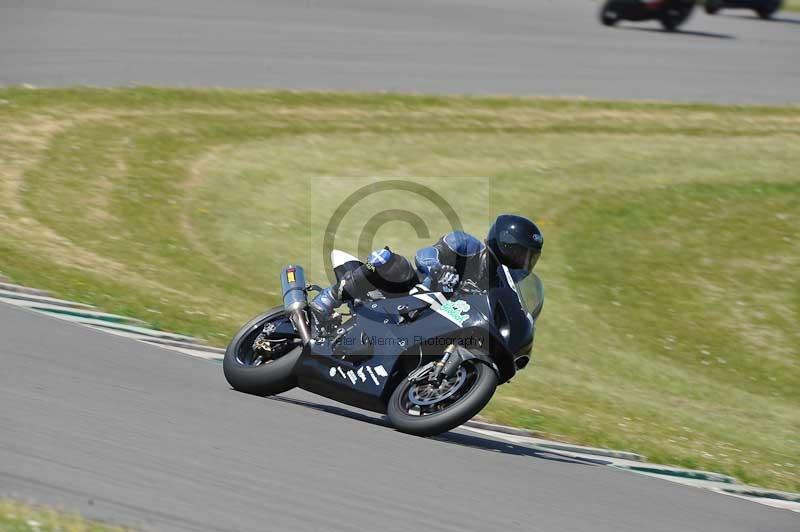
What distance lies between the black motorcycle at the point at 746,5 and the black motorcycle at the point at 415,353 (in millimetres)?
33425

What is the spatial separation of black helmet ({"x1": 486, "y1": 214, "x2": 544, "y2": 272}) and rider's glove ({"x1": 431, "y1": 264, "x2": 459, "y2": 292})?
331mm

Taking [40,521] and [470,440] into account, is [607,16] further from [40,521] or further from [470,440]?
[40,521]

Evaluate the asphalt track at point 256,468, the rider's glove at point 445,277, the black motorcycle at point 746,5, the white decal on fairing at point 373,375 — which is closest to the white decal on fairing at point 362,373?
the white decal on fairing at point 373,375

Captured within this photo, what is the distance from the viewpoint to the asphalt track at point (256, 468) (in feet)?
17.5

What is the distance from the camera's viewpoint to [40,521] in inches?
188

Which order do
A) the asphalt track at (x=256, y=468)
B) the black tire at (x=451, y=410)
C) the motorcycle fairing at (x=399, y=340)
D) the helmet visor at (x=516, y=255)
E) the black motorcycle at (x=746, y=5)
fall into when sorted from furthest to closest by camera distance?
the black motorcycle at (x=746, y=5) → the helmet visor at (x=516, y=255) → the motorcycle fairing at (x=399, y=340) → the black tire at (x=451, y=410) → the asphalt track at (x=256, y=468)

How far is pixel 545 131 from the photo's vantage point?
73.9 ft

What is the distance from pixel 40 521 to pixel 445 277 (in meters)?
3.79

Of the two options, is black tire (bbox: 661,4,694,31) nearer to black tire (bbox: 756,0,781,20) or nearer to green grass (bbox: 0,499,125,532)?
black tire (bbox: 756,0,781,20)

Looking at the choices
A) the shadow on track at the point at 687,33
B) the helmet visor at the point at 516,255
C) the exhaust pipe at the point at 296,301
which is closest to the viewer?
the helmet visor at the point at 516,255

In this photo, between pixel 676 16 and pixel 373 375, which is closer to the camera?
pixel 373 375

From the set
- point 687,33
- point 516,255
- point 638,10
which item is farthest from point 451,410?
point 687,33

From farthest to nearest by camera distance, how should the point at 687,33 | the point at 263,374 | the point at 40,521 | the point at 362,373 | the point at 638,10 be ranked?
the point at 687,33, the point at 638,10, the point at 263,374, the point at 362,373, the point at 40,521

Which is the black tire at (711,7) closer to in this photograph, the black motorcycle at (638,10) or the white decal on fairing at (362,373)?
the black motorcycle at (638,10)
